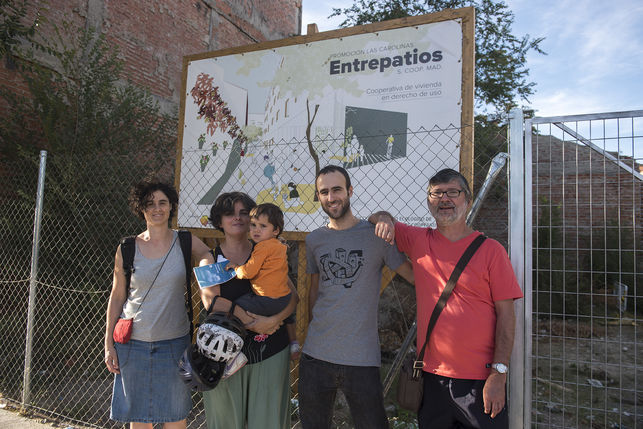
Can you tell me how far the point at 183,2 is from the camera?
10.2 metres

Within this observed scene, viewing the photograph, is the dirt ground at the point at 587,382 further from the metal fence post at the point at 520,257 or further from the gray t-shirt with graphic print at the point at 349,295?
the gray t-shirt with graphic print at the point at 349,295

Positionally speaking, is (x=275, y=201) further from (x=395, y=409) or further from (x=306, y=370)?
(x=395, y=409)

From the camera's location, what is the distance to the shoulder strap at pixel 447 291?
2055 millimetres

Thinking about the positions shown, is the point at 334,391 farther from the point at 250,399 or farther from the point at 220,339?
the point at 220,339

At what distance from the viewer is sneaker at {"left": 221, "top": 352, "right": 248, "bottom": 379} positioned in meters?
2.22

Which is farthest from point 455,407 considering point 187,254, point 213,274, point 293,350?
point 187,254

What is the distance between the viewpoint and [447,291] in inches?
81.0

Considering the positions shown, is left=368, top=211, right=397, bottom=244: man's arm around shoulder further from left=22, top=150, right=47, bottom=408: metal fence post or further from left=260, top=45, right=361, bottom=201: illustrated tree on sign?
left=22, top=150, right=47, bottom=408: metal fence post

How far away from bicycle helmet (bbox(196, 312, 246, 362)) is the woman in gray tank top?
45 centimetres

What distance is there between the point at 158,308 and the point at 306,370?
97 centimetres

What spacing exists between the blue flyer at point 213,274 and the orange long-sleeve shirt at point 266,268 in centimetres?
Result: 7

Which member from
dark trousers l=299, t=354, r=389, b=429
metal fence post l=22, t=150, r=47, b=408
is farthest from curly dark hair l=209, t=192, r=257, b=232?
metal fence post l=22, t=150, r=47, b=408

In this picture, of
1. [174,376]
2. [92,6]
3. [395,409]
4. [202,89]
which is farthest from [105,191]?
[92,6]

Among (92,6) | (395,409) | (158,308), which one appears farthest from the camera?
(92,6)
